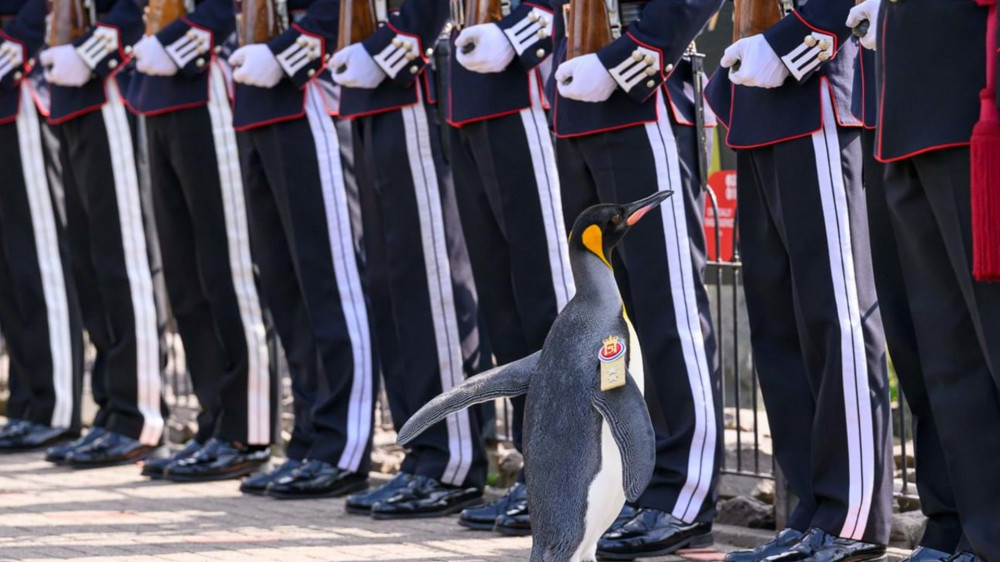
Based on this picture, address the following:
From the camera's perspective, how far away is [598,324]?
12.3 ft

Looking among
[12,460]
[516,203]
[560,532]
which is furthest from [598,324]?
[12,460]

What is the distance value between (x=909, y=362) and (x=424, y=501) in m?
2.04

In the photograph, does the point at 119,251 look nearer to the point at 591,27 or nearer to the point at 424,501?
the point at 424,501

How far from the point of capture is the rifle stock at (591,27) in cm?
466

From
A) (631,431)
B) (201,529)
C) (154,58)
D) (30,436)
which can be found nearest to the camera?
(631,431)

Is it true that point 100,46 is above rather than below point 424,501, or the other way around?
above

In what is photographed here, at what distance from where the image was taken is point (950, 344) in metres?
3.45

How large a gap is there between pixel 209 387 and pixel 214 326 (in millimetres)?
249

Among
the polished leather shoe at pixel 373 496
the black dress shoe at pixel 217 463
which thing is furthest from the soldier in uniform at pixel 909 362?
the black dress shoe at pixel 217 463

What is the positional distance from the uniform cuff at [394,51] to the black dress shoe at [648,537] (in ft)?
5.48

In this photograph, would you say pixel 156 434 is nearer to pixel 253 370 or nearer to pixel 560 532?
pixel 253 370

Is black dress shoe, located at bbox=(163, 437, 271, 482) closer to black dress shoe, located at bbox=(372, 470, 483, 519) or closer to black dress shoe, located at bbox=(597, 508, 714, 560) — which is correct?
black dress shoe, located at bbox=(372, 470, 483, 519)

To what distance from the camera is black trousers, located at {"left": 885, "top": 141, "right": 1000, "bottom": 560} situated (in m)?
3.36

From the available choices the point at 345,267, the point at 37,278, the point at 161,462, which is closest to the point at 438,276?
the point at 345,267
